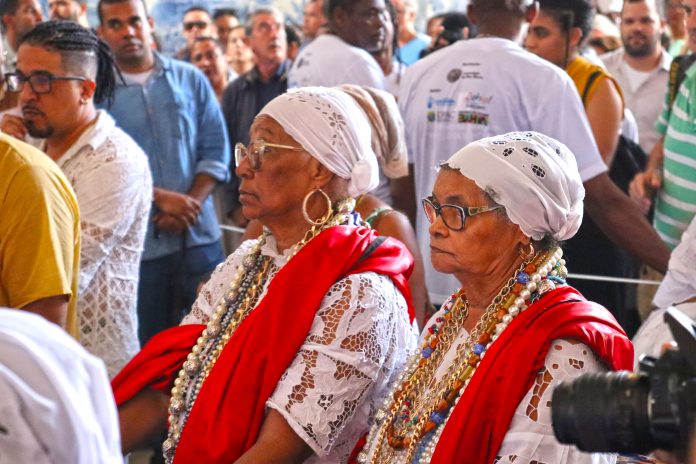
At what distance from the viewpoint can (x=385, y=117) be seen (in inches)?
163

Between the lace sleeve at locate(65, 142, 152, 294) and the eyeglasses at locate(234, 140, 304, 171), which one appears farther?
the lace sleeve at locate(65, 142, 152, 294)

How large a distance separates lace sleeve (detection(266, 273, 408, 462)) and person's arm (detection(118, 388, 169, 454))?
50 centimetres

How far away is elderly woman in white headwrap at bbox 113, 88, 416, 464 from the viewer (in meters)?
2.97

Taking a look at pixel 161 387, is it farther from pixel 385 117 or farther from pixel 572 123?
pixel 572 123

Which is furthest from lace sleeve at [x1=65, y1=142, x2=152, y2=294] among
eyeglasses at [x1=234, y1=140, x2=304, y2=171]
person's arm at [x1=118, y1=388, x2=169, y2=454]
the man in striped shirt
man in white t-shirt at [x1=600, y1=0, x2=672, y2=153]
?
man in white t-shirt at [x1=600, y1=0, x2=672, y2=153]

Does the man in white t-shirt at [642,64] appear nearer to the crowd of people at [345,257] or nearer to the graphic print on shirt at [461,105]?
the crowd of people at [345,257]

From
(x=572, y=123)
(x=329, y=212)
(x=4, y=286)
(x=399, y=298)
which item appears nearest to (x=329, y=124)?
(x=329, y=212)

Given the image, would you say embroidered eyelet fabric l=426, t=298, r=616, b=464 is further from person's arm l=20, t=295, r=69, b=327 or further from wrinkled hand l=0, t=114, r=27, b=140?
wrinkled hand l=0, t=114, r=27, b=140

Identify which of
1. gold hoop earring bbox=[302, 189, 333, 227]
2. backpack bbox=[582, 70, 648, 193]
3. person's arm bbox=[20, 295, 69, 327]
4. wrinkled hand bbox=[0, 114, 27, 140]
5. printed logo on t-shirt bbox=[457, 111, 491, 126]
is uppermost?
gold hoop earring bbox=[302, 189, 333, 227]

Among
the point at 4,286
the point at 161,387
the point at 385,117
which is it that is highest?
the point at 385,117

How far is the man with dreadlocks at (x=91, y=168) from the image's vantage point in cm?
414

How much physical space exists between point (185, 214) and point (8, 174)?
2180 mm

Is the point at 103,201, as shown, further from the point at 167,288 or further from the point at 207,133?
the point at 207,133

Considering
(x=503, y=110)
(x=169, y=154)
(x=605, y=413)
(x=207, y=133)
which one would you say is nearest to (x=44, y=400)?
(x=605, y=413)
